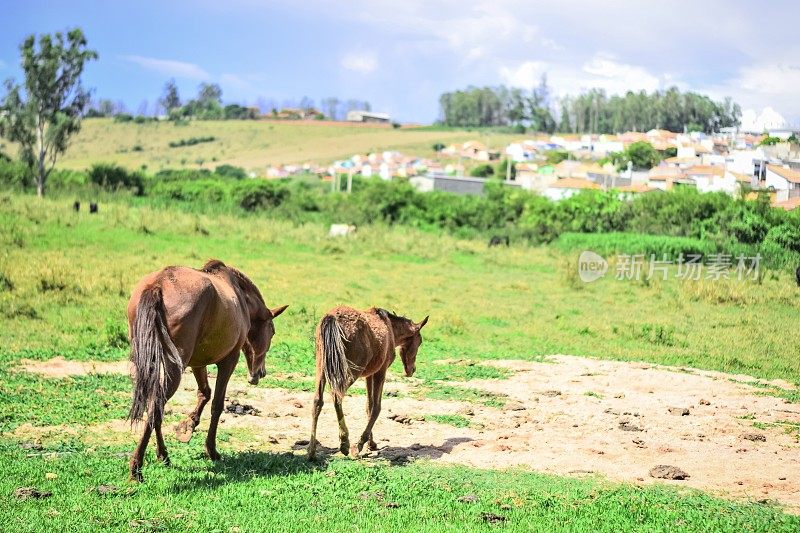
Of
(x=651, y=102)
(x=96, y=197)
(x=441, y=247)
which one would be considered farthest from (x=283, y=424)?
(x=651, y=102)

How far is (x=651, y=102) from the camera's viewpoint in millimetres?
86250

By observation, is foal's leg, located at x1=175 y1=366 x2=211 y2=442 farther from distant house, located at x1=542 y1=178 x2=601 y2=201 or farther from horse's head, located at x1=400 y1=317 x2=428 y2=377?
distant house, located at x1=542 y1=178 x2=601 y2=201

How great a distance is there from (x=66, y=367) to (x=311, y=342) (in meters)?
4.93

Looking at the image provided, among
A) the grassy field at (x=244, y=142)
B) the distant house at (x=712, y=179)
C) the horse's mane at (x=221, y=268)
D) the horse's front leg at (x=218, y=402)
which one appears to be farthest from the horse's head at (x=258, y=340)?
the grassy field at (x=244, y=142)

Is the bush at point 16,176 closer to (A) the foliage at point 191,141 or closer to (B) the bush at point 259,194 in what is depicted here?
(B) the bush at point 259,194

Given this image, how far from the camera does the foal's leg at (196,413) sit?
9.96 meters

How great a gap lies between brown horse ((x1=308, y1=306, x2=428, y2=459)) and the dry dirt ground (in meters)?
0.64

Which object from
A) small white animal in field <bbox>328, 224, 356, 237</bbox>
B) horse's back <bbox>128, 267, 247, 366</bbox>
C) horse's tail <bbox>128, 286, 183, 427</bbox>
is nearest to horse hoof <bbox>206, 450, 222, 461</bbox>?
horse's back <bbox>128, 267, 247, 366</bbox>

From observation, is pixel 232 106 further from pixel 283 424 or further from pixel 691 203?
pixel 283 424

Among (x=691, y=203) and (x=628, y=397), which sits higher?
(x=691, y=203)

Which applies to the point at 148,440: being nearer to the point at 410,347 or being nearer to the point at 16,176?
the point at 410,347

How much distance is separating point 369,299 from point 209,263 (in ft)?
44.9

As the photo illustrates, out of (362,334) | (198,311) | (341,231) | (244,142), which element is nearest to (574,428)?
(362,334)

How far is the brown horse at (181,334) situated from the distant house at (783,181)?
27.5 meters
